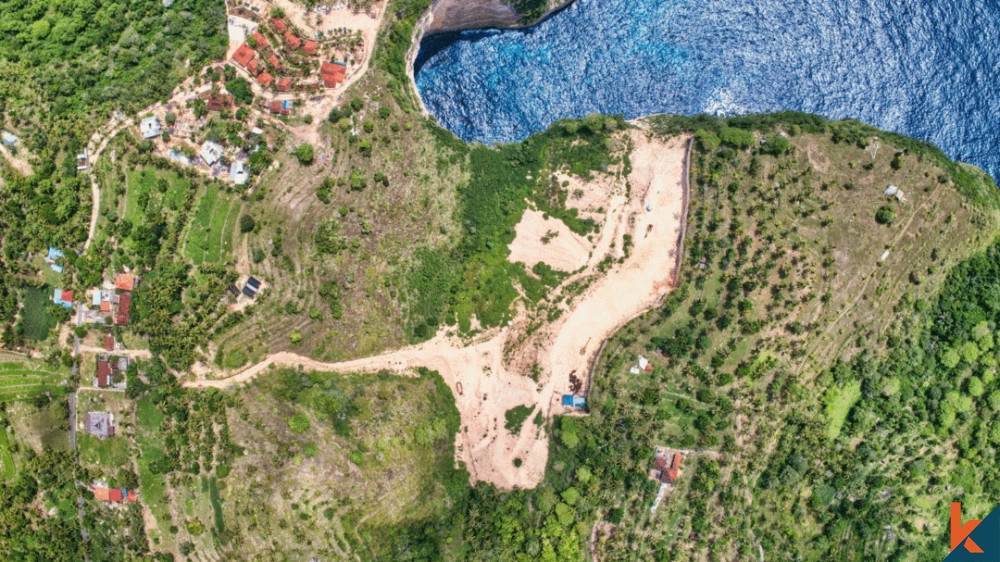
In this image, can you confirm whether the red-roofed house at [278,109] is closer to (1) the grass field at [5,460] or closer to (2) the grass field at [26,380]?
(2) the grass field at [26,380]

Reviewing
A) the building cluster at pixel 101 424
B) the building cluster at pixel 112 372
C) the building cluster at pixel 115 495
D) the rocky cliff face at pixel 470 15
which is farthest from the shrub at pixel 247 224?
Answer: the rocky cliff face at pixel 470 15

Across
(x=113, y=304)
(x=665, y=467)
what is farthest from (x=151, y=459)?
(x=665, y=467)

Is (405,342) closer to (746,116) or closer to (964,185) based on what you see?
(746,116)

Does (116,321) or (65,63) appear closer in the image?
(116,321)

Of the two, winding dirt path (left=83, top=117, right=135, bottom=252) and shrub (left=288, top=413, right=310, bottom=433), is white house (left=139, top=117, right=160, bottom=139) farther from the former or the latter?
shrub (left=288, top=413, right=310, bottom=433)

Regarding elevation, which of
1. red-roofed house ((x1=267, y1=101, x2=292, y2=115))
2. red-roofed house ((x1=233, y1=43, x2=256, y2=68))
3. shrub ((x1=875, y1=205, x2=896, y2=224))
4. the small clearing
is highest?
red-roofed house ((x1=233, y1=43, x2=256, y2=68))

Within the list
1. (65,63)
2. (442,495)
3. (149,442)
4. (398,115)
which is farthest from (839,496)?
(65,63)

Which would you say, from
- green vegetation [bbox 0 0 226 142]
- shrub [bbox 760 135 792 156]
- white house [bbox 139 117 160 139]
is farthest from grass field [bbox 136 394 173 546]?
shrub [bbox 760 135 792 156]
